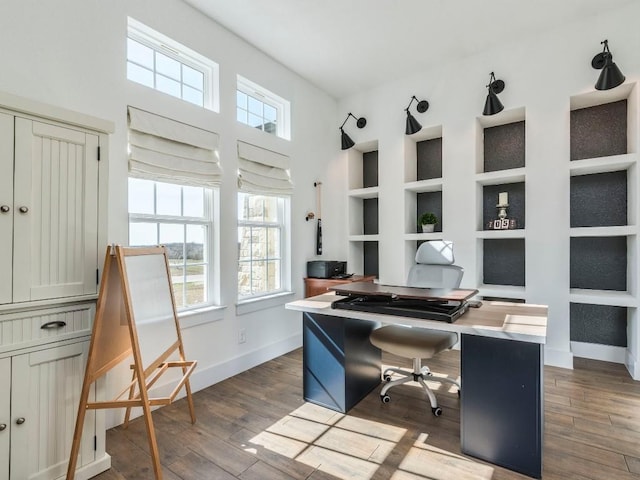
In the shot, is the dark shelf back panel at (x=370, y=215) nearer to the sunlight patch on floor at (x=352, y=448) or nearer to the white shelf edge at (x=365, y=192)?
the white shelf edge at (x=365, y=192)

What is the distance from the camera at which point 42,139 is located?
1.62 metres

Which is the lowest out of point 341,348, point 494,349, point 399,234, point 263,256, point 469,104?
Answer: point 341,348

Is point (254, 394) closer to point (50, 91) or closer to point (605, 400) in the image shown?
point (50, 91)

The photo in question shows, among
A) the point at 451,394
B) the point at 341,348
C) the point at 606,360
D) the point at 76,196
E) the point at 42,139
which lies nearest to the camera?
the point at 42,139

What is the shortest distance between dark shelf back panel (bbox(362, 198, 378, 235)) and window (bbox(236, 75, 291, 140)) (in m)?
1.56

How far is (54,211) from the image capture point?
1.67m

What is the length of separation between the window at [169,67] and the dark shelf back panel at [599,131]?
3.58m

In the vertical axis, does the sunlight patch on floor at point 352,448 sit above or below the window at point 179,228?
below

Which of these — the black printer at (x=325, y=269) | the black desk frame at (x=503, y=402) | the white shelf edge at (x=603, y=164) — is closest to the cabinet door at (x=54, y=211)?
the black desk frame at (x=503, y=402)

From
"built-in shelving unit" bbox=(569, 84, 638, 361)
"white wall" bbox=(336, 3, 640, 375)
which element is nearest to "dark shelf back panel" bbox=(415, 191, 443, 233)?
"white wall" bbox=(336, 3, 640, 375)

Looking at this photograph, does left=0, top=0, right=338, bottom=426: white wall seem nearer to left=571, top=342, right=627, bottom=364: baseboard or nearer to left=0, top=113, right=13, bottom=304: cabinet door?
left=0, top=113, right=13, bottom=304: cabinet door

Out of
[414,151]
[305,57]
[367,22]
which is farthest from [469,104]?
[305,57]

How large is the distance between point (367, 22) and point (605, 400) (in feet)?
12.0

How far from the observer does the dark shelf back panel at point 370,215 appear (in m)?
4.72
